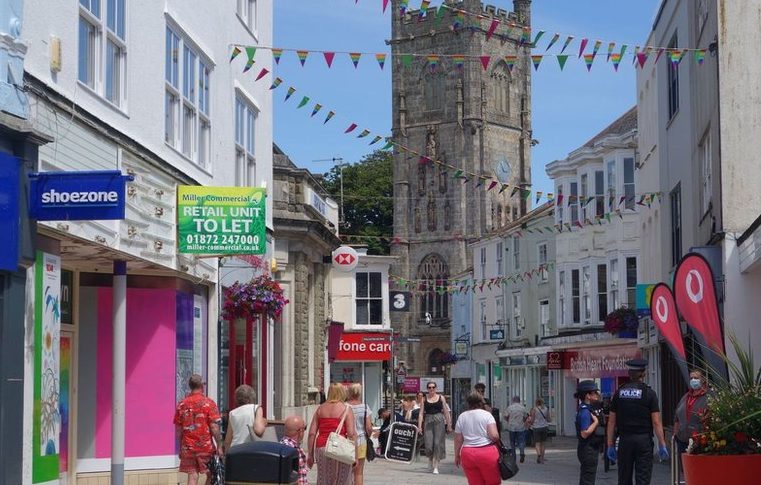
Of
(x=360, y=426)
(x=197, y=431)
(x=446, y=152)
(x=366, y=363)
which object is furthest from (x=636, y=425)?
(x=446, y=152)

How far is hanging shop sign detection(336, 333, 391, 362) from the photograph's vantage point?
59.8 metres

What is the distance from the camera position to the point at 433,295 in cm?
11706

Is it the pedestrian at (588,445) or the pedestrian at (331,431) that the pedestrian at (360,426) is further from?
the pedestrian at (588,445)

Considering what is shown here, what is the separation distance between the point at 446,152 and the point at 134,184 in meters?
102

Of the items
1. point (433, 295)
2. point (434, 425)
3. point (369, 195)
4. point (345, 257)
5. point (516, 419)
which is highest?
point (369, 195)

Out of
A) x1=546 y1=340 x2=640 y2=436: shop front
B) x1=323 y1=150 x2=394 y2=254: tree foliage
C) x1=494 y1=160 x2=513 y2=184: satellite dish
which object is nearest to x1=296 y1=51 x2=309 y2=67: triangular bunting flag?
x1=546 y1=340 x2=640 y2=436: shop front

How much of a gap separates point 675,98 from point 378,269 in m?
36.0

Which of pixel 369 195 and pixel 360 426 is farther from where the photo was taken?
pixel 369 195

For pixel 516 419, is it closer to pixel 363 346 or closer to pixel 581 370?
pixel 581 370

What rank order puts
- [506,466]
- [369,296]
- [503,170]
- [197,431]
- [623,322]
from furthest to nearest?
[503,170] < [369,296] < [623,322] < [197,431] < [506,466]

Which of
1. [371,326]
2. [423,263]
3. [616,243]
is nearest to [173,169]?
[616,243]

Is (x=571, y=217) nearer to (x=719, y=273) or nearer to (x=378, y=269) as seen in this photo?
(x=378, y=269)

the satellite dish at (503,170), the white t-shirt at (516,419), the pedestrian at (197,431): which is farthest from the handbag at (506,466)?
the satellite dish at (503,170)

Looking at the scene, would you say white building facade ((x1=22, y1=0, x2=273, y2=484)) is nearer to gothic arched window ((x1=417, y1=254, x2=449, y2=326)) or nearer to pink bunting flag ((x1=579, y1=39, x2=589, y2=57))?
pink bunting flag ((x1=579, y1=39, x2=589, y2=57))
